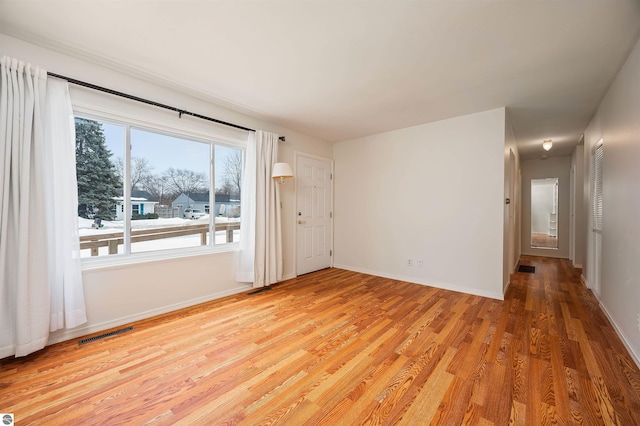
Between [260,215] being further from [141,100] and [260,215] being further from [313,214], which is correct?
[141,100]

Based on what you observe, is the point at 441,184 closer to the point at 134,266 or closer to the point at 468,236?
the point at 468,236

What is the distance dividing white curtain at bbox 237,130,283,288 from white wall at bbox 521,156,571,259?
20.9 ft

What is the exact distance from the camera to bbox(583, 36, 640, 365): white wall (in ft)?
6.68

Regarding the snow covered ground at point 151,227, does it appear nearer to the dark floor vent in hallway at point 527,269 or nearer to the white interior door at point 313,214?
the white interior door at point 313,214

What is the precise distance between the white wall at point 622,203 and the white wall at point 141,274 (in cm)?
391


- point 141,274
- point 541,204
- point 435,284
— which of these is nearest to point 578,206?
point 541,204

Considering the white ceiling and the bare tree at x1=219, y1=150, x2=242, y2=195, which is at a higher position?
the white ceiling

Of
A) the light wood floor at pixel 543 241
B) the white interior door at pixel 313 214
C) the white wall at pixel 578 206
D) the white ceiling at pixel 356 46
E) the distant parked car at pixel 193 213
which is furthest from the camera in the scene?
the light wood floor at pixel 543 241

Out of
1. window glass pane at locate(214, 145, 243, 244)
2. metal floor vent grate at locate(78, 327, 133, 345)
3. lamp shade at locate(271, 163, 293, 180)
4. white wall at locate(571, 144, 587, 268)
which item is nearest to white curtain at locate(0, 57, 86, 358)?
metal floor vent grate at locate(78, 327, 133, 345)

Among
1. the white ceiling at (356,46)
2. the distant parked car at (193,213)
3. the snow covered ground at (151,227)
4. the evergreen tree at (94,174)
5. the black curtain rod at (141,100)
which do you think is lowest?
the snow covered ground at (151,227)

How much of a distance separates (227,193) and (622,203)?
14.0ft

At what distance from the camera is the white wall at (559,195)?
6129 mm

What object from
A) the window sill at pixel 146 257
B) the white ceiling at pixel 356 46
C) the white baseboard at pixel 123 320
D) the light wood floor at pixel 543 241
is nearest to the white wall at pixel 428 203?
the white ceiling at pixel 356 46

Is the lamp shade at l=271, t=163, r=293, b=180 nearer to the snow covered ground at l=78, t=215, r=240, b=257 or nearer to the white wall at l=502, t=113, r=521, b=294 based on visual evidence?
the snow covered ground at l=78, t=215, r=240, b=257
